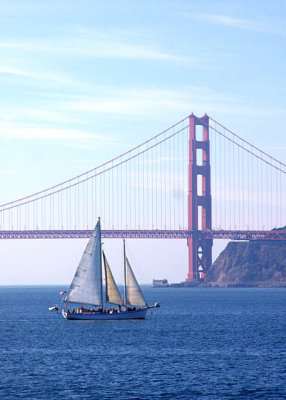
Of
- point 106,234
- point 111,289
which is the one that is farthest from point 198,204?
point 111,289

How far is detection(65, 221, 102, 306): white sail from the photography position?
250ft

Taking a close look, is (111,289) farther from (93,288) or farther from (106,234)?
(106,234)

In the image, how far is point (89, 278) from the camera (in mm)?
76438

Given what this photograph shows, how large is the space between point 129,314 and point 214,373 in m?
35.7

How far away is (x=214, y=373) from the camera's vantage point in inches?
1697

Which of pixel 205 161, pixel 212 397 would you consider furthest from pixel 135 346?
pixel 205 161

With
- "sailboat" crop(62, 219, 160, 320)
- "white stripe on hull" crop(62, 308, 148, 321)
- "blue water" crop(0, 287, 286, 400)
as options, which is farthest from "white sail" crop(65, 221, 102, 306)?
"blue water" crop(0, 287, 286, 400)

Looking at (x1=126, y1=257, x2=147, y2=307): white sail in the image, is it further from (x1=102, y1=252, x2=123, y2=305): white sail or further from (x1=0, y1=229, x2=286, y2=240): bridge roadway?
(x1=0, y1=229, x2=286, y2=240): bridge roadway

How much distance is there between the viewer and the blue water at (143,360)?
3825 centimetres

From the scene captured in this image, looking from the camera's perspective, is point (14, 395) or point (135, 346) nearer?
point (14, 395)

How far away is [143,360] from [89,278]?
28696mm

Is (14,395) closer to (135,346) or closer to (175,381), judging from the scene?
(175,381)

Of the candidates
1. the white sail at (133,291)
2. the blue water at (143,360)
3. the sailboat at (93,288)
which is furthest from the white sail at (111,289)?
the white sail at (133,291)

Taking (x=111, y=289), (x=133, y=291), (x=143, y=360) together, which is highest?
(x=111, y=289)
